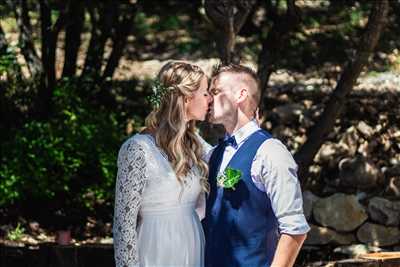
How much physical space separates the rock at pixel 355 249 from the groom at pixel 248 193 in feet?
14.0

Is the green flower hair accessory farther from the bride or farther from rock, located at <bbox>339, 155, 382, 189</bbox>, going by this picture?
rock, located at <bbox>339, 155, 382, 189</bbox>

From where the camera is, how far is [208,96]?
4.39 metres

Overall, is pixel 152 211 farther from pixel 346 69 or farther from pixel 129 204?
pixel 346 69

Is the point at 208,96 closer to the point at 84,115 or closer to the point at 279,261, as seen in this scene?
the point at 279,261

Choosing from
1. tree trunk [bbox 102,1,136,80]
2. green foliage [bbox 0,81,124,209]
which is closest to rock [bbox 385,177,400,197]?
green foliage [bbox 0,81,124,209]

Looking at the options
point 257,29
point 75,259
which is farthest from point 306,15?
point 75,259

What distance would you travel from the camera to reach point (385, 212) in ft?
29.3

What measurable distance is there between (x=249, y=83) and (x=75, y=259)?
337cm

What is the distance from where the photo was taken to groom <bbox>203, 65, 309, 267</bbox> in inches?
157

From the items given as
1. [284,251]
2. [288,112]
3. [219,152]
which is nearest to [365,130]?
[288,112]

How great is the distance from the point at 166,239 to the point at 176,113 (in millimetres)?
578

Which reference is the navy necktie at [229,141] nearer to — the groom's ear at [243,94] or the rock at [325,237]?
the groom's ear at [243,94]

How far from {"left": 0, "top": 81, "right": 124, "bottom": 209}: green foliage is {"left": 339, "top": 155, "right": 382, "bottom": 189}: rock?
7.42ft

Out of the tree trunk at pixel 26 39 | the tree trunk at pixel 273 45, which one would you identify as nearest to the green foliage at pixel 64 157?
the tree trunk at pixel 26 39
